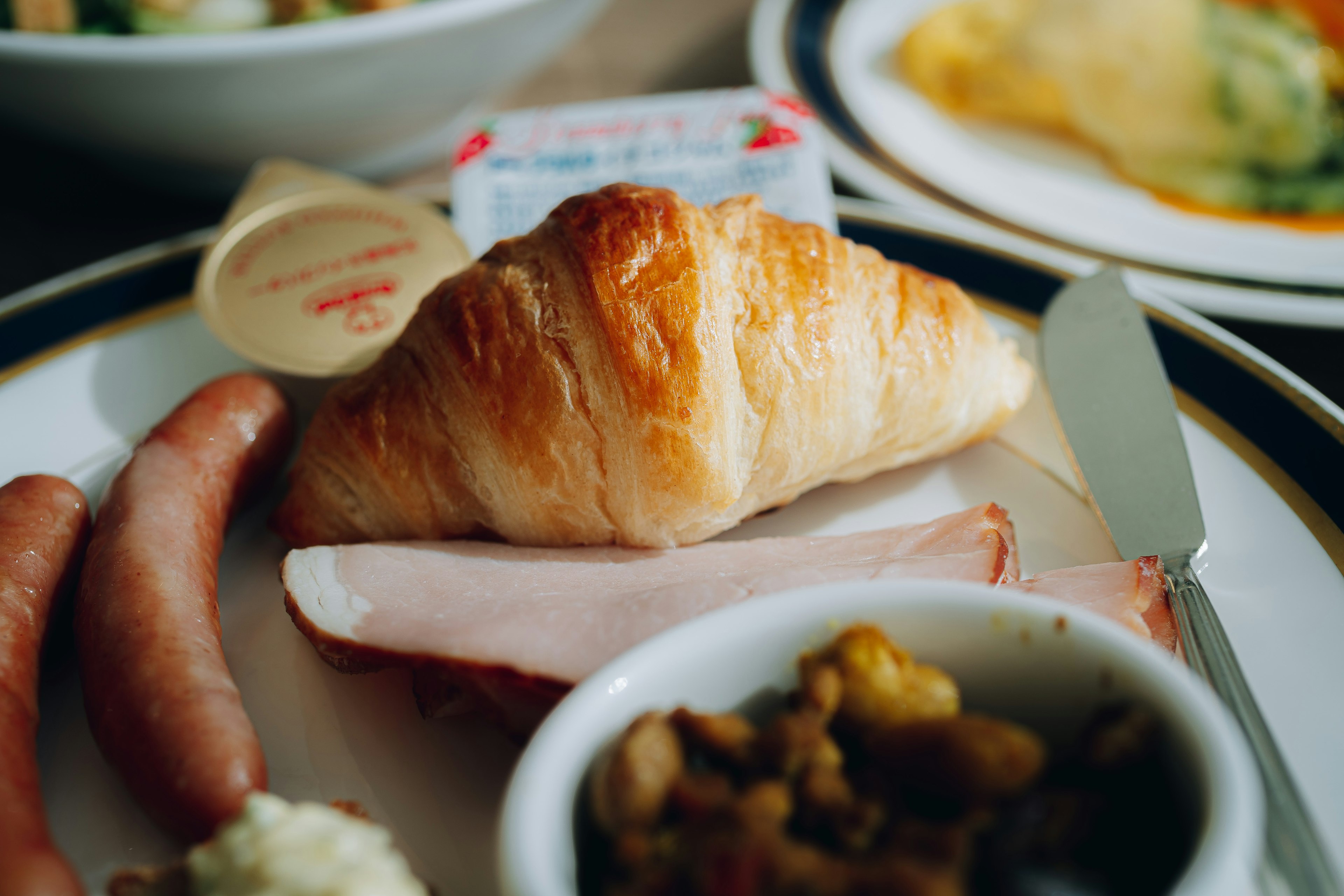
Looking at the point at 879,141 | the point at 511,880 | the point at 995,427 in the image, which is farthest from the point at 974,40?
the point at 511,880

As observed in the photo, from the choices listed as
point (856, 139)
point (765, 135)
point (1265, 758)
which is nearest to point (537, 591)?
point (1265, 758)

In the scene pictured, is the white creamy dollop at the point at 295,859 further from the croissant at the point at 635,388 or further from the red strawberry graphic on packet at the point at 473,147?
the red strawberry graphic on packet at the point at 473,147

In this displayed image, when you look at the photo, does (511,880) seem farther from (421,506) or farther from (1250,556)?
(1250,556)

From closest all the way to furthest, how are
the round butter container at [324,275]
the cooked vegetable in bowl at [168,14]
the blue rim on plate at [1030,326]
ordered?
the blue rim on plate at [1030,326], the round butter container at [324,275], the cooked vegetable in bowl at [168,14]

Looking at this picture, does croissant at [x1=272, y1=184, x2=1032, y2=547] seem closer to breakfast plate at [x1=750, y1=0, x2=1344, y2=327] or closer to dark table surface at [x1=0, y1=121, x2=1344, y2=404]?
breakfast plate at [x1=750, y1=0, x2=1344, y2=327]

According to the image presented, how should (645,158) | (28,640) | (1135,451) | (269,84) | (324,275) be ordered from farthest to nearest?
(645,158)
(269,84)
(324,275)
(1135,451)
(28,640)

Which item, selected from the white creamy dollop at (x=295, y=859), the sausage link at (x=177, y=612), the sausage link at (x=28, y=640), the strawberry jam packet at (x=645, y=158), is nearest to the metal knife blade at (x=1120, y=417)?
the strawberry jam packet at (x=645, y=158)

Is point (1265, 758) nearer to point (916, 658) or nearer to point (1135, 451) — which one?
point (916, 658)

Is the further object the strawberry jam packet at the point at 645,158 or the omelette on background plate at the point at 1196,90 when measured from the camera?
the omelette on background plate at the point at 1196,90
